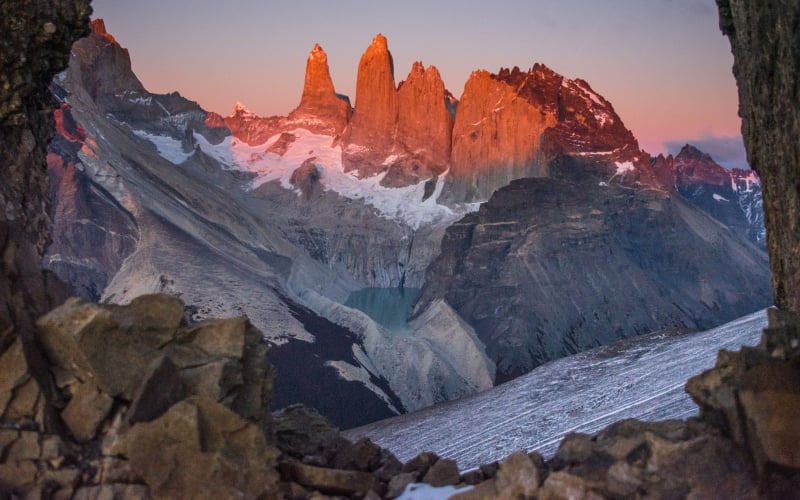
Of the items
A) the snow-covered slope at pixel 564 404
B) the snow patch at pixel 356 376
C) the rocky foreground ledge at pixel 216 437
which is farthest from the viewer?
the snow patch at pixel 356 376

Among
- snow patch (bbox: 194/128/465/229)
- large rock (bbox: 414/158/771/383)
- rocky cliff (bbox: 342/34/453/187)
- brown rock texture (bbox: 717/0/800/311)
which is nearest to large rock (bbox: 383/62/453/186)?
rocky cliff (bbox: 342/34/453/187)

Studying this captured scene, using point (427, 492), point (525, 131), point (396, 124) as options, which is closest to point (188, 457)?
point (427, 492)

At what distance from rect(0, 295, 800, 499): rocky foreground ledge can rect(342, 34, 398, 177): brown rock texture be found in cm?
13932

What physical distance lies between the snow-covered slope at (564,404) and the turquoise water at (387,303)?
→ 137 feet

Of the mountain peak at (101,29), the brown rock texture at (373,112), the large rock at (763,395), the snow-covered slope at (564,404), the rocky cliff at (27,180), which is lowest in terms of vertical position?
the snow-covered slope at (564,404)

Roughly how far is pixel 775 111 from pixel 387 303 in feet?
348

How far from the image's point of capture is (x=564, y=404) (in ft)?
141

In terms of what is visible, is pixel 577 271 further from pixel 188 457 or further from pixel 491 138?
pixel 188 457

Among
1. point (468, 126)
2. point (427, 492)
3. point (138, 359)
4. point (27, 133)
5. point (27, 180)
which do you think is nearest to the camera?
point (138, 359)

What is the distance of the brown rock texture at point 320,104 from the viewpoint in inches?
6683

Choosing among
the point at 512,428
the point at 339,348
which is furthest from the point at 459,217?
the point at 512,428

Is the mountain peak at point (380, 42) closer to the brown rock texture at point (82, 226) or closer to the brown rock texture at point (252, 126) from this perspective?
the brown rock texture at point (252, 126)

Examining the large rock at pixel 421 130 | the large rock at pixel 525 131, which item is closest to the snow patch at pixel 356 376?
the large rock at pixel 525 131

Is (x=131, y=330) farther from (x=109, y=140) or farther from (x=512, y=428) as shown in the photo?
(x=109, y=140)
